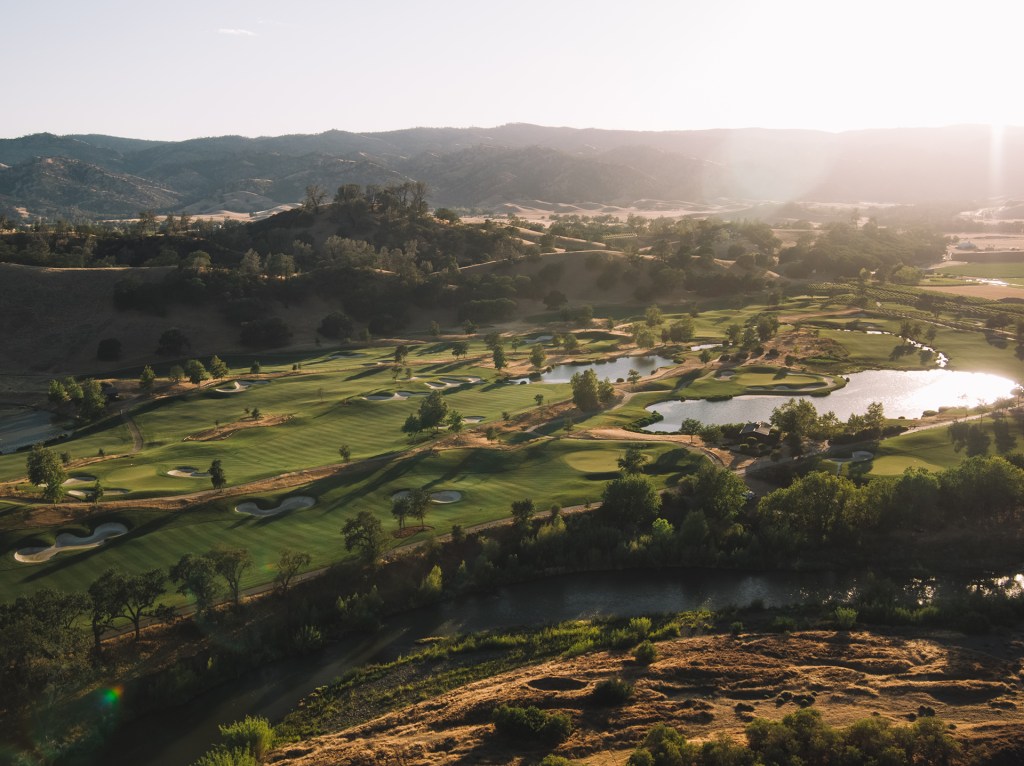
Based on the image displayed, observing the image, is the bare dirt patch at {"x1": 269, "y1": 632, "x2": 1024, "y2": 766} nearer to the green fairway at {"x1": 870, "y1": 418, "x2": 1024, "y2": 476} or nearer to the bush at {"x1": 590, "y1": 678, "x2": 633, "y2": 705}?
the bush at {"x1": 590, "y1": 678, "x2": 633, "y2": 705}

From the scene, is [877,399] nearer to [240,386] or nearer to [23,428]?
[240,386]

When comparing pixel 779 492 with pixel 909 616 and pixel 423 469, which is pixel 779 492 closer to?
pixel 909 616

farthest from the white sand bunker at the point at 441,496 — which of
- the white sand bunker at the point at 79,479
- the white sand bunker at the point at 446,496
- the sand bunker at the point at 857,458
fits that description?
the sand bunker at the point at 857,458

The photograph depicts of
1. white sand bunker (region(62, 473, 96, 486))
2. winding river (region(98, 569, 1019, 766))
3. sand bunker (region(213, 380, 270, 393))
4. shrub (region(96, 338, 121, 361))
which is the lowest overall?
winding river (region(98, 569, 1019, 766))

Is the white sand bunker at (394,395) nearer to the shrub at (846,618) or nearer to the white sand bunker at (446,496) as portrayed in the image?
the white sand bunker at (446,496)

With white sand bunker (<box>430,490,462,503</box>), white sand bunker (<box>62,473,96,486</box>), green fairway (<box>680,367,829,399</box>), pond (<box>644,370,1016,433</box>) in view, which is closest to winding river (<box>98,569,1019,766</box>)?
white sand bunker (<box>430,490,462,503</box>)

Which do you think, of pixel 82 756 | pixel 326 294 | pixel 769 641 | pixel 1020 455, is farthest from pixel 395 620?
pixel 326 294

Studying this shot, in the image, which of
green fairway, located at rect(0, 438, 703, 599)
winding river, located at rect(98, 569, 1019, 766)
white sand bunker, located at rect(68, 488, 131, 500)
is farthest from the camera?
white sand bunker, located at rect(68, 488, 131, 500)
